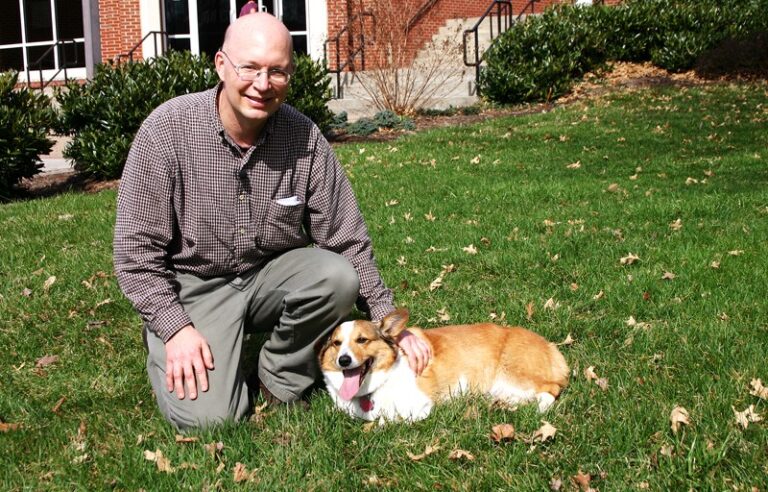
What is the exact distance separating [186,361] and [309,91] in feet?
33.8

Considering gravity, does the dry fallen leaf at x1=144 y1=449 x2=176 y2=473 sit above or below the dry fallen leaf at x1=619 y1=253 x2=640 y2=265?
below

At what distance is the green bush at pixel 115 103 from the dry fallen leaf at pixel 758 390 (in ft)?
31.2

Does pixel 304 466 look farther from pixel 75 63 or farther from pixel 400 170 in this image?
pixel 75 63

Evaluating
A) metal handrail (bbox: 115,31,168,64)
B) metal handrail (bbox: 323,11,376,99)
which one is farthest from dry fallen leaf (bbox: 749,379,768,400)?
metal handrail (bbox: 115,31,168,64)

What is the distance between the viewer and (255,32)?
11.5 feet

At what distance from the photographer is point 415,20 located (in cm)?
2094

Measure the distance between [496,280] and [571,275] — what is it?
55cm

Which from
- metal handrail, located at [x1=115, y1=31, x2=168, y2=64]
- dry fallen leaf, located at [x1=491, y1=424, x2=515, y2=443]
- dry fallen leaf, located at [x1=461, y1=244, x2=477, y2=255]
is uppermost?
metal handrail, located at [x1=115, y1=31, x2=168, y2=64]

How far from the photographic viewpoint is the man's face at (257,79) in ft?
11.6

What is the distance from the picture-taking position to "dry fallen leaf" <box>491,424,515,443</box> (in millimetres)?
3385

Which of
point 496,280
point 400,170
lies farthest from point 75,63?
point 496,280

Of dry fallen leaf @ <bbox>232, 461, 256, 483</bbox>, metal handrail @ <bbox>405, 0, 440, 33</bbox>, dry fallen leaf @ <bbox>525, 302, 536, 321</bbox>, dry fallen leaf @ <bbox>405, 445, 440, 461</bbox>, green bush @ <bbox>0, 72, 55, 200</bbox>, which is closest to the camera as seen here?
dry fallen leaf @ <bbox>232, 461, 256, 483</bbox>

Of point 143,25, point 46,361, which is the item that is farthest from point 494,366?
point 143,25

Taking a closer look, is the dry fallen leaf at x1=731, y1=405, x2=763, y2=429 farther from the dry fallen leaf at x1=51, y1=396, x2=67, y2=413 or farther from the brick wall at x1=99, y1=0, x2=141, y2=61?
the brick wall at x1=99, y1=0, x2=141, y2=61
